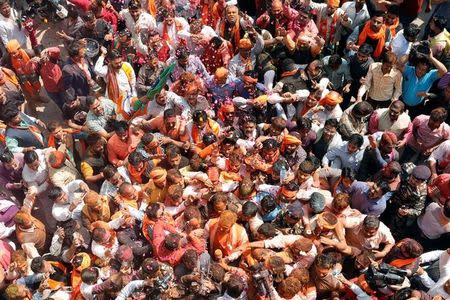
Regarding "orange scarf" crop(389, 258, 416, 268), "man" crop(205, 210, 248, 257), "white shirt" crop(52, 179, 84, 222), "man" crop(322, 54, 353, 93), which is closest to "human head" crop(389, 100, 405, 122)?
"man" crop(322, 54, 353, 93)

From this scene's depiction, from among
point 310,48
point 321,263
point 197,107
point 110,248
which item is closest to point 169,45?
point 197,107

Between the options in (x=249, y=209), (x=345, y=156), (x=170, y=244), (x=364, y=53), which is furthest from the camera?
(x=364, y=53)

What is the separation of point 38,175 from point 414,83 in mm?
5428

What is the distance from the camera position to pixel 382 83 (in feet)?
24.0

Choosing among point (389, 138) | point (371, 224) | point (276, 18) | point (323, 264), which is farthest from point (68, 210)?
point (276, 18)

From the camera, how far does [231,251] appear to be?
5.75 metres

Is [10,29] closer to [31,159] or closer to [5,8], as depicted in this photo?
[5,8]

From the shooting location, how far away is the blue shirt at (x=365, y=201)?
240 inches

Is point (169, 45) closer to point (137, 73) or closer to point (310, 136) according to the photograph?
point (137, 73)

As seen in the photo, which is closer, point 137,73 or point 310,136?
point 310,136

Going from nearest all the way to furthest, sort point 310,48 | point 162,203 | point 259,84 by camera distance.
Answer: point 162,203
point 259,84
point 310,48

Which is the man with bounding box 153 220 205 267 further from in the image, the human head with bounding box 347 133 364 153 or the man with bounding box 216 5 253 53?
the man with bounding box 216 5 253 53

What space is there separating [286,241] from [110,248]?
Answer: 79.7 inches

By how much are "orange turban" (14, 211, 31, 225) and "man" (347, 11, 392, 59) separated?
5.20m
